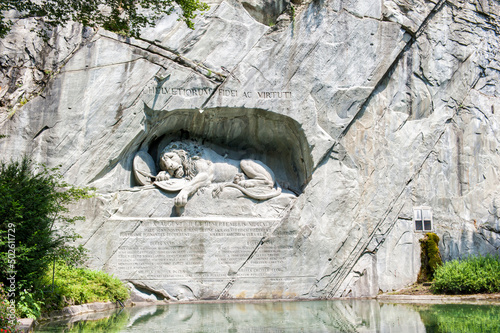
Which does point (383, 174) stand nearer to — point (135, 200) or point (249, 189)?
point (249, 189)

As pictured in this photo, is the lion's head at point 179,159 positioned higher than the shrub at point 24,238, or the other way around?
the lion's head at point 179,159

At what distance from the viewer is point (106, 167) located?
1123cm

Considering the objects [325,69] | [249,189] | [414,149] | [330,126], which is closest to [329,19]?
[325,69]

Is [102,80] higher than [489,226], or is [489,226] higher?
[102,80]

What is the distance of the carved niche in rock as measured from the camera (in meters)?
11.6

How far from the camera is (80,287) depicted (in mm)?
9133

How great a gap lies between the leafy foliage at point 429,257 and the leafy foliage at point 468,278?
565 mm

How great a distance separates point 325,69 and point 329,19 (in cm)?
124

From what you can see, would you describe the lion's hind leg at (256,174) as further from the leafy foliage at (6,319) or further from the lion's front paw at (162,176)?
the leafy foliage at (6,319)

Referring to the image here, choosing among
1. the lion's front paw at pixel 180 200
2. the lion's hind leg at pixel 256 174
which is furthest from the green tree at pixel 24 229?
the lion's hind leg at pixel 256 174

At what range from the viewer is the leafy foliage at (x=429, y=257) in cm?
1178

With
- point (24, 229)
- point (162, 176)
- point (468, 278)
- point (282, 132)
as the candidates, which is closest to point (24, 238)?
point (24, 229)

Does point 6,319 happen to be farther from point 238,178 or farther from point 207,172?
point 238,178

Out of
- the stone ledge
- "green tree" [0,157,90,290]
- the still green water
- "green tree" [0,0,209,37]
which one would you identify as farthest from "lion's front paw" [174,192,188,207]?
the stone ledge
